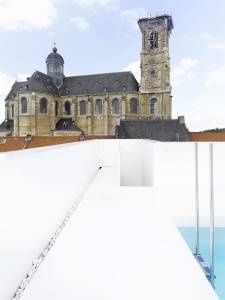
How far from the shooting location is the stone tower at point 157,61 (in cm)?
4178

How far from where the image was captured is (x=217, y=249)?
493cm

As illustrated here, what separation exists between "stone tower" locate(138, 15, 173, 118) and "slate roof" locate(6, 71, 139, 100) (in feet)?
7.09

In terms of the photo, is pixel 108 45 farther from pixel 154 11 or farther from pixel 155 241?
pixel 155 241

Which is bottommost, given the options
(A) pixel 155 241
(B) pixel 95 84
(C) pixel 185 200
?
(C) pixel 185 200

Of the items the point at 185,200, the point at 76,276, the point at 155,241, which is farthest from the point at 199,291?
the point at 185,200

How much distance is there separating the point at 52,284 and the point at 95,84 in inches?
1802

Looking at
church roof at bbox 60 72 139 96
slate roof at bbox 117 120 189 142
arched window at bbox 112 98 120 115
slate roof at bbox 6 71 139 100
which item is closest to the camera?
slate roof at bbox 117 120 189 142

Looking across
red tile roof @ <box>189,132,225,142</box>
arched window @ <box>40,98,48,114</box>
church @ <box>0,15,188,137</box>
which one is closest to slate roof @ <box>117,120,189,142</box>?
red tile roof @ <box>189,132,225,142</box>

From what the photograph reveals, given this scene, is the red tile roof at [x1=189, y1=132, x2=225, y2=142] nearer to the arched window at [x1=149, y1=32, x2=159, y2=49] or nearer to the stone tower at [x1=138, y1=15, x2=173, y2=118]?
the stone tower at [x1=138, y1=15, x2=173, y2=118]

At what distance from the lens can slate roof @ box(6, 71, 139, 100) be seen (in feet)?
143

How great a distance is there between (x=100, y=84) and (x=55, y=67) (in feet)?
23.2

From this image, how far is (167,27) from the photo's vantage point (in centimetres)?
4303

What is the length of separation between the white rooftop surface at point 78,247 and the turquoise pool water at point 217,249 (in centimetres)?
151

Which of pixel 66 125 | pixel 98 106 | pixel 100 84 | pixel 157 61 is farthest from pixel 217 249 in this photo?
pixel 100 84
